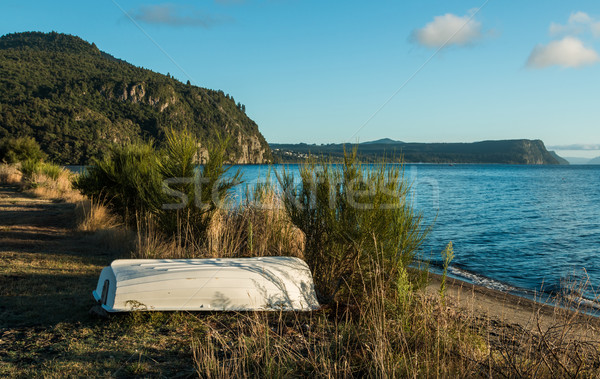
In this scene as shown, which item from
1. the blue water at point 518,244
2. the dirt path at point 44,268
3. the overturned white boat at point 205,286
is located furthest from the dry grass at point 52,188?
the overturned white boat at point 205,286

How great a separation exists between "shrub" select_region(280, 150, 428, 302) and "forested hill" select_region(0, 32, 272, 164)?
33.2 metres

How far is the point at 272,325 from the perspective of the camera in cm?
484

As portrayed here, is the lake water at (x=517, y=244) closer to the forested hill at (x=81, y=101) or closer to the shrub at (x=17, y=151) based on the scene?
the shrub at (x=17, y=151)

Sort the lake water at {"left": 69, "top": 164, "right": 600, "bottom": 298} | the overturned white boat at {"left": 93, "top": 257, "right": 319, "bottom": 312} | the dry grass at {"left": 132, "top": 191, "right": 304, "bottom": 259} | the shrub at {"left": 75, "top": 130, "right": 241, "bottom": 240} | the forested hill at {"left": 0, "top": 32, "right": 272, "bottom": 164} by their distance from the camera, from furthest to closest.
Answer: the forested hill at {"left": 0, "top": 32, "right": 272, "bottom": 164}
the lake water at {"left": 69, "top": 164, "right": 600, "bottom": 298}
the shrub at {"left": 75, "top": 130, "right": 241, "bottom": 240}
the dry grass at {"left": 132, "top": 191, "right": 304, "bottom": 259}
the overturned white boat at {"left": 93, "top": 257, "right": 319, "bottom": 312}

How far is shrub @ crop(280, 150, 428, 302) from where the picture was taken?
5.46 meters

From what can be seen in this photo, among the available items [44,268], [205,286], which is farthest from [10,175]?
[205,286]

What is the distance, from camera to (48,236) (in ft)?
32.4

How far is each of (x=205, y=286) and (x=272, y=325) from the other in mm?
904

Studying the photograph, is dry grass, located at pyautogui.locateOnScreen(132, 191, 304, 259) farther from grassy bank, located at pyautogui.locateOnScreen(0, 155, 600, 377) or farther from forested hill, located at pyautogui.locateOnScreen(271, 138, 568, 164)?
forested hill, located at pyautogui.locateOnScreen(271, 138, 568, 164)

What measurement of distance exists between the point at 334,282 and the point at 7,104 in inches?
2492

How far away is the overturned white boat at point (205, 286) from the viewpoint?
464 centimetres

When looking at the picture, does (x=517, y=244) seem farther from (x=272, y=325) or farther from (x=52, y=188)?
(x=52, y=188)

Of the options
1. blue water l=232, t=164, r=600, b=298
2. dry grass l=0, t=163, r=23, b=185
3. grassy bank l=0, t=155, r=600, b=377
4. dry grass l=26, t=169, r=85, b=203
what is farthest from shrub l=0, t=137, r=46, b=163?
grassy bank l=0, t=155, r=600, b=377

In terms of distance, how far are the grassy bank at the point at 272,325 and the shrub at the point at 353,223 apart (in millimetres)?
32
